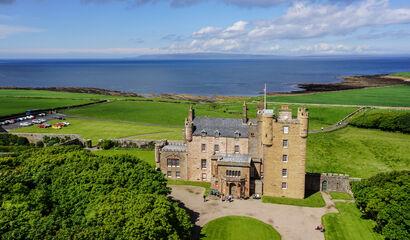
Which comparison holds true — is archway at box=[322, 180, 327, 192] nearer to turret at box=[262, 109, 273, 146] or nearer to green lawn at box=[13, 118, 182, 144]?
turret at box=[262, 109, 273, 146]

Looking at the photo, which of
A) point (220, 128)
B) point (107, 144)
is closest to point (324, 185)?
point (220, 128)

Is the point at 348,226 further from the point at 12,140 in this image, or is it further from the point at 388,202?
the point at 12,140

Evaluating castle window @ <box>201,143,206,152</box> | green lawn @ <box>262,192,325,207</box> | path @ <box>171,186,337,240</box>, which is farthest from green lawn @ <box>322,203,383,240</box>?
castle window @ <box>201,143,206,152</box>

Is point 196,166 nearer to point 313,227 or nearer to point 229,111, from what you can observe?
point 313,227

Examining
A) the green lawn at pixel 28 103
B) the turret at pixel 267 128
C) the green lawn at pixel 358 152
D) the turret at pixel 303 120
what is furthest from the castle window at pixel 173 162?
the green lawn at pixel 28 103

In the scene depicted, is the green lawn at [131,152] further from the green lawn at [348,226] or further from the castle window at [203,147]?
the green lawn at [348,226]

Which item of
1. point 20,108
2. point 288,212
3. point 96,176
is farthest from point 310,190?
point 20,108

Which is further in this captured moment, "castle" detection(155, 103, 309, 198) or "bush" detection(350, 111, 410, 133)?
"bush" detection(350, 111, 410, 133)

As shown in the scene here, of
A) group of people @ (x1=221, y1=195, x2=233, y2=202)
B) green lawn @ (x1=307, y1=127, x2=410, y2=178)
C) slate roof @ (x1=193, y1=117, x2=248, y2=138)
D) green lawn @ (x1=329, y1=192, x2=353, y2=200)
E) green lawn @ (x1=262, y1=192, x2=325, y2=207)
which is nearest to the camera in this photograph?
green lawn @ (x1=262, y1=192, x2=325, y2=207)
